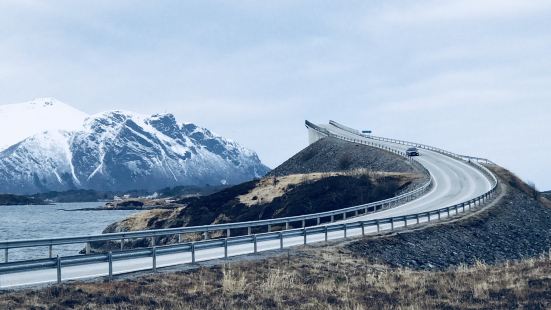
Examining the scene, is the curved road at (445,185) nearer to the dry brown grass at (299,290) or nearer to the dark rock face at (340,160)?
the dark rock face at (340,160)

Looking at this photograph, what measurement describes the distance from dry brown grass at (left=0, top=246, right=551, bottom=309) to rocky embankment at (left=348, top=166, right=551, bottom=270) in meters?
7.48

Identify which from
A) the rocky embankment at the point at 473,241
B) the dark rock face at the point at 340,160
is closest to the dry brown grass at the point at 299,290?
the rocky embankment at the point at 473,241

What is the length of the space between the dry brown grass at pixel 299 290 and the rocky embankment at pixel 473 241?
295 inches

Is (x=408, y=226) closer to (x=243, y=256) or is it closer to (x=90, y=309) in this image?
→ (x=243, y=256)

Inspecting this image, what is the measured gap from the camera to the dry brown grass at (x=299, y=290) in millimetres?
19562

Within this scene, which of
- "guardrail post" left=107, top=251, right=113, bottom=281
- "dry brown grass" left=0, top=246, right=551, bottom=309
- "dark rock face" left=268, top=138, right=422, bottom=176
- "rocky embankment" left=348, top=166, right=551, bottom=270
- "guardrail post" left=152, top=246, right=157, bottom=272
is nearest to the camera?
"dry brown grass" left=0, top=246, right=551, bottom=309

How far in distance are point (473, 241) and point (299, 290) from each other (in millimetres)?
24174

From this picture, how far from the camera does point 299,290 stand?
2292 centimetres

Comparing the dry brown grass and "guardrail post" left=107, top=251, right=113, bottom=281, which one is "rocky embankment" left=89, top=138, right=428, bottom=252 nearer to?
the dry brown grass

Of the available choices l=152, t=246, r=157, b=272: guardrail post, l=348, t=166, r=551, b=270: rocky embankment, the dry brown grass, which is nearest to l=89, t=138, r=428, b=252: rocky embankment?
l=348, t=166, r=551, b=270: rocky embankment

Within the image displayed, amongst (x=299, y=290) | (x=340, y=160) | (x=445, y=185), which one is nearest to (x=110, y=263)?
(x=299, y=290)

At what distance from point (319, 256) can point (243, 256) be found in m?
3.31

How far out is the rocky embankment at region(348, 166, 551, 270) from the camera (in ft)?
118

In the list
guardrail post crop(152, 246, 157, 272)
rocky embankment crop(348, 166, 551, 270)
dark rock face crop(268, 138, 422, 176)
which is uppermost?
dark rock face crop(268, 138, 422, 176)
